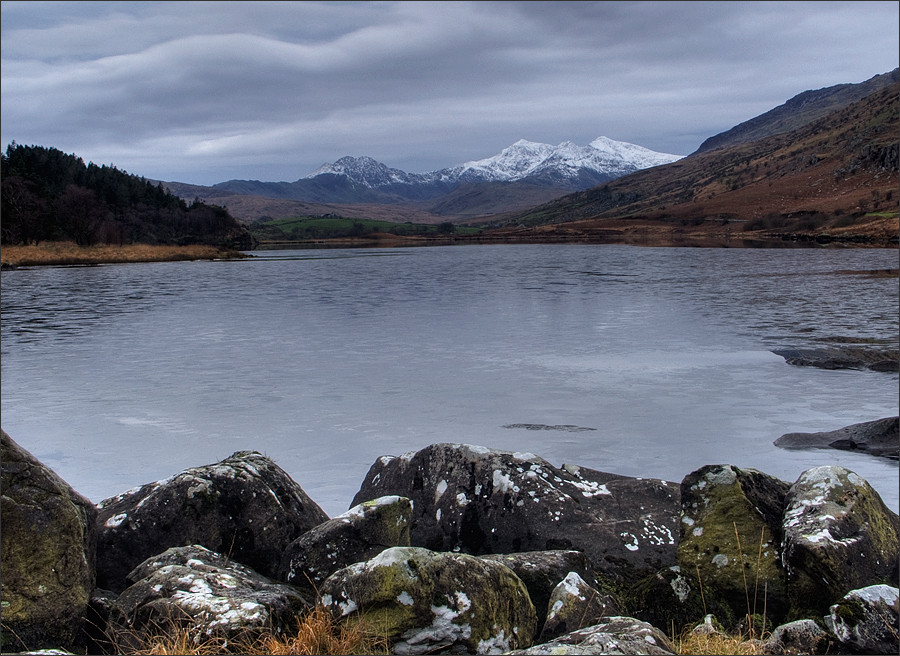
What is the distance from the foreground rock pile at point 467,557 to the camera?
15.6ft

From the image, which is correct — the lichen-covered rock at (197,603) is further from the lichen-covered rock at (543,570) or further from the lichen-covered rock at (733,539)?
the lichen-covered rock at (733,539)

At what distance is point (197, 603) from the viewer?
481 centimetres

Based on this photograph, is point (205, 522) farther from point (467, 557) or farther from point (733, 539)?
point (733, 539)

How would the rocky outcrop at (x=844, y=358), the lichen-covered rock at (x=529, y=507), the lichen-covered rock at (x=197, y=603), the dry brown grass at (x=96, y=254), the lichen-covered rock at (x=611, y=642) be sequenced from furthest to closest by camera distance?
the dry brown grass at (x=96, y=254)
the rocky outcrop at (x=844, y=358)
the lichen-covered rock at (x=529, y=507)
the lichen-covered rock at (x=197, y=603)
the lichen-covered rock at (x=611, y=642)

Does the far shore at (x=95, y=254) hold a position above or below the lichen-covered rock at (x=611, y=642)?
above

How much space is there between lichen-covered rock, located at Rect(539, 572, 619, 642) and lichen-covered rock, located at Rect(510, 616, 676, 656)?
1.45 ft

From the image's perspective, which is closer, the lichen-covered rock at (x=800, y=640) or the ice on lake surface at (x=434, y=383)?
the lichen-covered rock at (x=800, y=640)

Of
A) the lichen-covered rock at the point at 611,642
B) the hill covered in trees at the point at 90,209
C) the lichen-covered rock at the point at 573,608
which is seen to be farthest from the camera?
the hill covered in trees at the point at 90,209

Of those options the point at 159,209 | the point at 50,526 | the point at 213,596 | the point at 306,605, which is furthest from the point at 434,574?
the point at 159,209

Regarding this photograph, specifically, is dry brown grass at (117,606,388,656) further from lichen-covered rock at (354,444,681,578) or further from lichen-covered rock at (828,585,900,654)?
lichen-covered rock at (828,585,900,654)

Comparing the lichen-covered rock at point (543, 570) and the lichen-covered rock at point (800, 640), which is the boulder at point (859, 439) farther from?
the lichen-covered rock at point (800, 640)

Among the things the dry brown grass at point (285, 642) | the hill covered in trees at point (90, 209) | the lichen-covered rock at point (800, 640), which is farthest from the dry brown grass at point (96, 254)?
the lichen-covered rock at point (800, 640)

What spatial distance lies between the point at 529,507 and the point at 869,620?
2.88 metres

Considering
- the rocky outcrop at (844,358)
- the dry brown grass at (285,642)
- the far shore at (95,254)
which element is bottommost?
the dry brown grass at (285,642)
